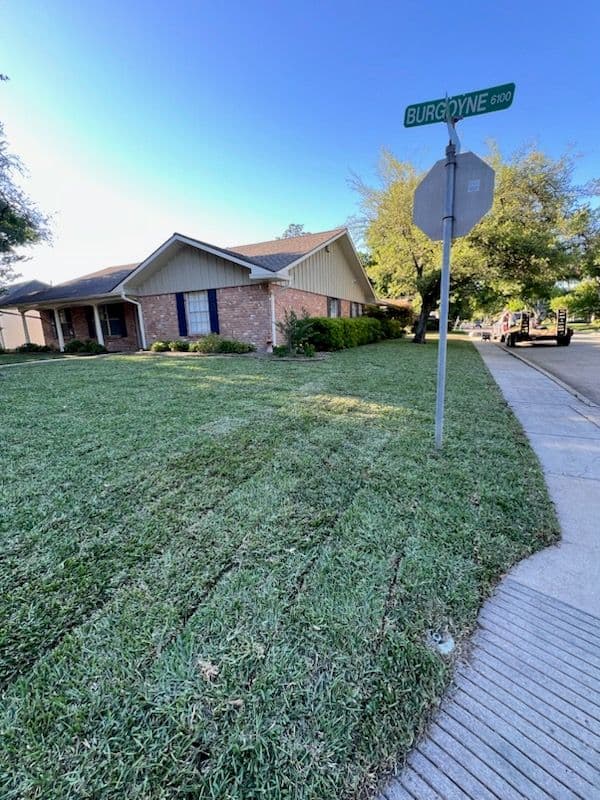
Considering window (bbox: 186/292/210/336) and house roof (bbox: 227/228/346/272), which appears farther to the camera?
window (bbox: 186/292/210/336)

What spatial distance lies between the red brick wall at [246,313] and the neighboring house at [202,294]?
35 millimetres

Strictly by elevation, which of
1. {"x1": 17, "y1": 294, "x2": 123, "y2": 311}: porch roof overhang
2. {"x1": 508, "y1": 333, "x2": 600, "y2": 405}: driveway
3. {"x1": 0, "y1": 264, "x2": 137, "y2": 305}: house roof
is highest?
{"x1": 0, "y1": 264, "x2": 137, "y2": 305}: house roof

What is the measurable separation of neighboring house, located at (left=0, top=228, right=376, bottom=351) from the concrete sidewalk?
36.6 ft

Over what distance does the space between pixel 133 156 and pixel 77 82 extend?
315cm

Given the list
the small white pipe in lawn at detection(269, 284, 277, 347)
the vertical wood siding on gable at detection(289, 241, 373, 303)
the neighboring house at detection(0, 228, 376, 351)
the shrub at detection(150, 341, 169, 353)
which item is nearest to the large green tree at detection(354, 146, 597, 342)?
the vertical wood siding on gable at detection(289, 241, 373, 303)

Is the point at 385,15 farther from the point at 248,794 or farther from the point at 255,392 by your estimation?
the point at 248,794

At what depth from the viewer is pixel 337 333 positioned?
13.6m

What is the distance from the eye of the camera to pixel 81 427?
14.8ft

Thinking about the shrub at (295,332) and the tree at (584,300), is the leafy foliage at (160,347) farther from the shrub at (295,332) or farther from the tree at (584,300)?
the tree at (584,300)

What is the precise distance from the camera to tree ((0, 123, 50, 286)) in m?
13.6

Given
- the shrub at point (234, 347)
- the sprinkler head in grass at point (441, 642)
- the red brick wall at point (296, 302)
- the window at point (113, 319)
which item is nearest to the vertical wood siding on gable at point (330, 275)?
the red brick wall at point (296, 302)

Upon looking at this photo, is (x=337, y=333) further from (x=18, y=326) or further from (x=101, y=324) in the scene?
(x=18, y=326)

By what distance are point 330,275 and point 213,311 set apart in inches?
240

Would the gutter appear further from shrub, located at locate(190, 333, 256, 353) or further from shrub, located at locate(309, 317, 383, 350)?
shrub, located at locate(309, 317, 383, 350)
